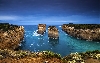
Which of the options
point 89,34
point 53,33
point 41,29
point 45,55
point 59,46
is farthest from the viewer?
point 41,29

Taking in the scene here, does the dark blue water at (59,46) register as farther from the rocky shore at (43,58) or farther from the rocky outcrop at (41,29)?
the rocky outcrop at (41,29)

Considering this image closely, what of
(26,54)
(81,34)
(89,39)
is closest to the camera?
(26,54)

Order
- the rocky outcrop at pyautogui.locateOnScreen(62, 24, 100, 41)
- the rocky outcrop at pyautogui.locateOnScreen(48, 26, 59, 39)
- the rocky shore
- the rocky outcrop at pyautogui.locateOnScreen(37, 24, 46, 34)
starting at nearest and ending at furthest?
the rocky shore, the rocky outcrop at pyautogui.locateOnScreen(48, 26, 59, 39), the rocky outcrop at pyautogui.locateOnScreen(62, 24, 100, 41), the rocky outcrop at pyautogui.locateOnScreen(37, 24, 46, 34)

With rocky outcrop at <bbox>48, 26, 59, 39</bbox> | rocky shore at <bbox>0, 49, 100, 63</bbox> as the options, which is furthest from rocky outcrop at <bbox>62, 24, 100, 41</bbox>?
rocky shore at <bbox>0, 49, 100, 63</bbox>

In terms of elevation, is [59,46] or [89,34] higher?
[89,34]

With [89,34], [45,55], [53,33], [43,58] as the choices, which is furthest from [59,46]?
[43,58]

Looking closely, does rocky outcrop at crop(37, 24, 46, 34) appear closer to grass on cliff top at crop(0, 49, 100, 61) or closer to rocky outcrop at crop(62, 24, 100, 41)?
rocky outcrop at crop(62, 24, 100, 41)

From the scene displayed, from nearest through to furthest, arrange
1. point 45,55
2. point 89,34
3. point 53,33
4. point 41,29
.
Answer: point 45,55, point 53,33, point 89,34, point 41,29

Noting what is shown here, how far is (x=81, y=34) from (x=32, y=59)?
320ft

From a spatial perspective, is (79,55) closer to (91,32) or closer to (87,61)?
(87,61)

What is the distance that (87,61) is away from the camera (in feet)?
91.1

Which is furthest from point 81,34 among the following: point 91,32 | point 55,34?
point 55,34

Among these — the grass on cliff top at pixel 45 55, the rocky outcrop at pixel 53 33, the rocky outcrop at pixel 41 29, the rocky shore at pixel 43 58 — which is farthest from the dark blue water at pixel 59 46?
the rocky outcrop at pixel 41 29

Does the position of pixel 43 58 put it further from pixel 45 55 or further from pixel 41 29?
pixel 41 29
